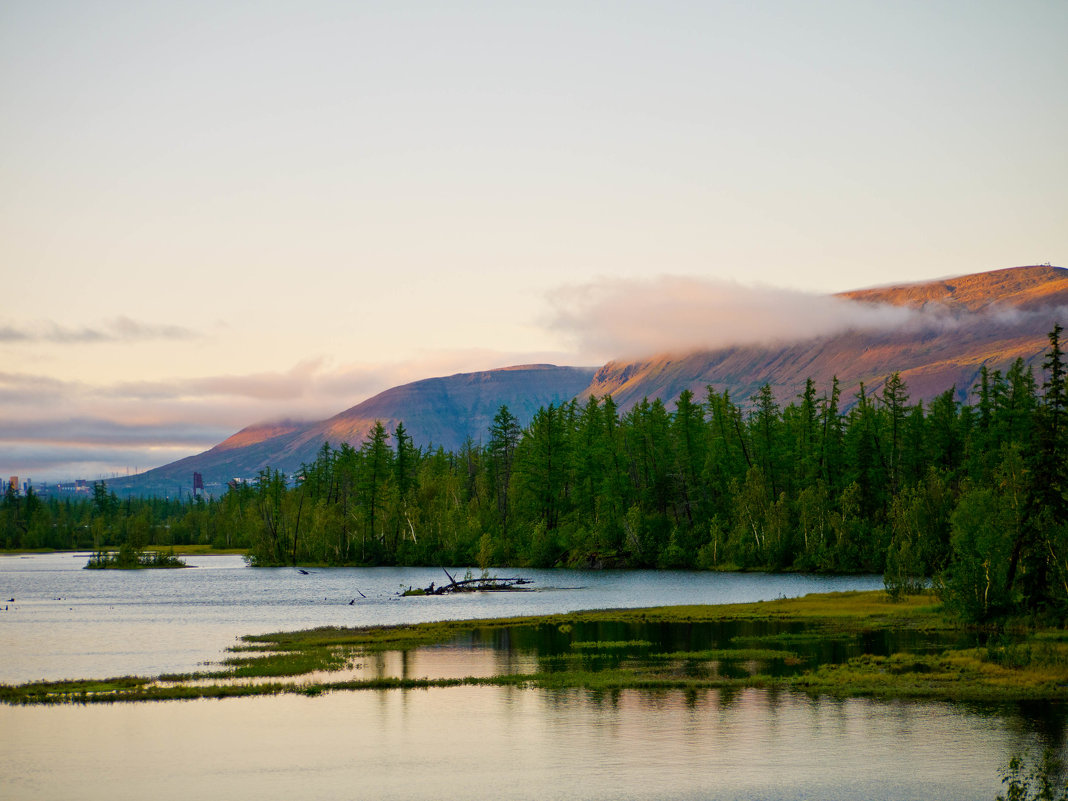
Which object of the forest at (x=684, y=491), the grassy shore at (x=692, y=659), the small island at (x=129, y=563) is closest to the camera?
the grassy shore at (x=692, y=659)

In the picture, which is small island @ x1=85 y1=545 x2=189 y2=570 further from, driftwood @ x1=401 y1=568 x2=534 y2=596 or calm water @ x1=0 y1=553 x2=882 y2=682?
driftwood @ x1=401 y1=568 x2=534 y2=596

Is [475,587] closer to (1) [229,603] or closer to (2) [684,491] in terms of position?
(1) [229,603]

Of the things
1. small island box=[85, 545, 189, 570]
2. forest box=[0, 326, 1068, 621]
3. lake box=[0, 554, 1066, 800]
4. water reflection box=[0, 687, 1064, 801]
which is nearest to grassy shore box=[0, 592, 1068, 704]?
lake box=[0, 554, 1066, 800]

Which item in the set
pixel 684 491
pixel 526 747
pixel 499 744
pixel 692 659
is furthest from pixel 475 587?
pixel 526 747

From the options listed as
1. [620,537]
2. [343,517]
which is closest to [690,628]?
[620,537]

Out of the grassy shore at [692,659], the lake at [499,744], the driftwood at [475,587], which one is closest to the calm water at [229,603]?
the driftwood at [475,587]

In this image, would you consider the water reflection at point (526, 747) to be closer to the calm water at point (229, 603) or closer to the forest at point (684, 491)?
the calm water at point (229, 603)

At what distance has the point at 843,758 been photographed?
3466 centimetres

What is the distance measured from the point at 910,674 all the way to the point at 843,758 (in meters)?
14.7

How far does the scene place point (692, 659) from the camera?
182ft

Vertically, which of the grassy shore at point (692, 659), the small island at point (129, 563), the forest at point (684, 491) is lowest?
the small island at point (129, 563)

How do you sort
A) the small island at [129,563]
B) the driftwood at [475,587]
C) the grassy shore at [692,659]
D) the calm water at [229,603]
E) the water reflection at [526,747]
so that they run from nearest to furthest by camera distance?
the water reflection at [526,747]
the grassy shore at [692,659]
the calm water at [229,603]
the driftwood at [475,587]
the small island at [129,563]

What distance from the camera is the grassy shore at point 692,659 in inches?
1843

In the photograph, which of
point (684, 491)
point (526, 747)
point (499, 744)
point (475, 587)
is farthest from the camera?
point (684, 491)
